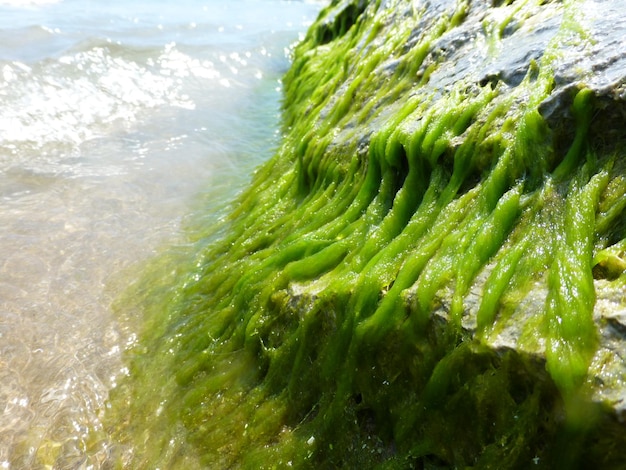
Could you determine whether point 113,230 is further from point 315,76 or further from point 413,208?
point 315,76

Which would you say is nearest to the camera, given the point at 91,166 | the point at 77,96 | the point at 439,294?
the point at 439,294

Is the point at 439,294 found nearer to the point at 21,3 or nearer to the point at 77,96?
the point at 77,96

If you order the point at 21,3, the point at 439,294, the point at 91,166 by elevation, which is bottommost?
the point at 91,166

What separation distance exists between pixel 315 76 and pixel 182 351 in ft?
16.3

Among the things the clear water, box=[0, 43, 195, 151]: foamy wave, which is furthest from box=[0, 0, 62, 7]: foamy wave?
box=[0, 43, 195, 151]: foamy wave

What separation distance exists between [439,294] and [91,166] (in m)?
4.82

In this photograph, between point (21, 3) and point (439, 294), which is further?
point (21, 3)

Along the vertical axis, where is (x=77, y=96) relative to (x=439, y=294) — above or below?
below

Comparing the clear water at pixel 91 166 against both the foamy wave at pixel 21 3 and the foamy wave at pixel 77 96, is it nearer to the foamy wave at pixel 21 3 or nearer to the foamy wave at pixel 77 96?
the foamy wave at pixel 77 96

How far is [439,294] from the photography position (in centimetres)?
214

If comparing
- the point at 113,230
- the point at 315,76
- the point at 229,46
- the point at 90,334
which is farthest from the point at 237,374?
the point at 229,46

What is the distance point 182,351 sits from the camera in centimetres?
317

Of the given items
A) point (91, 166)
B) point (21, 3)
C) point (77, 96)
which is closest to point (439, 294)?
point (91, 166)

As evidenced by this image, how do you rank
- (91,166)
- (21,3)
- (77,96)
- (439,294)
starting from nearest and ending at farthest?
1. (439,294)
2. (91,166)
3. (77,96)
4. (21,3)
